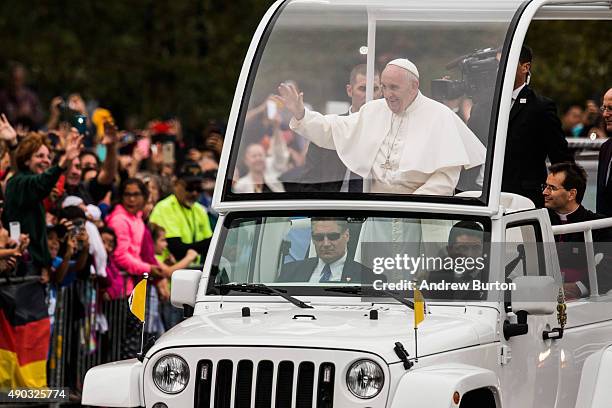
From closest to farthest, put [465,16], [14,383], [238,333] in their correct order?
[238,333], [465,16], [14,383]

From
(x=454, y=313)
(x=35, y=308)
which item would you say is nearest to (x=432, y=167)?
(x=454, y=313)

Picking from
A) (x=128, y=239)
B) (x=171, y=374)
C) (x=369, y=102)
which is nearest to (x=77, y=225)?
(x=128, y=239)

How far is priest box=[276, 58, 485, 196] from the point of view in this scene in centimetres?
981

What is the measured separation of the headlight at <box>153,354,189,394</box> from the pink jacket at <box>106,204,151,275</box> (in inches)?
242

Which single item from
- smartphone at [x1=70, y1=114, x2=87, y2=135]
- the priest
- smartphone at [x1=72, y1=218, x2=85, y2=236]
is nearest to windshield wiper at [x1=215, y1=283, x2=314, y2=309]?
the priest

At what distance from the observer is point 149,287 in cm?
1503

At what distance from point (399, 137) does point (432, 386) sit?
88.5 inches

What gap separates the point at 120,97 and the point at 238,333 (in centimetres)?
2344

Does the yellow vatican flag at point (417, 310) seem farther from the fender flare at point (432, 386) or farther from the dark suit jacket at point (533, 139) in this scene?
the dark suit jacket at point (533, 139)

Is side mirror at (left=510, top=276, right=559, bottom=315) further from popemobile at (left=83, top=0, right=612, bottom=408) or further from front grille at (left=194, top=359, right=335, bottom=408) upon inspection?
front grille at (left=194, top=359, right=335, bottom=408)

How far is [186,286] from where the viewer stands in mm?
9891

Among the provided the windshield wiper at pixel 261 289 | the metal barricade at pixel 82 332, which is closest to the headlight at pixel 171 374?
the windshield wiper at pixel 261 289

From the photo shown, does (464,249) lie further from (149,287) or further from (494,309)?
(149,287)

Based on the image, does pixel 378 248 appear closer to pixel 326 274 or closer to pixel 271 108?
pixel 326 274
